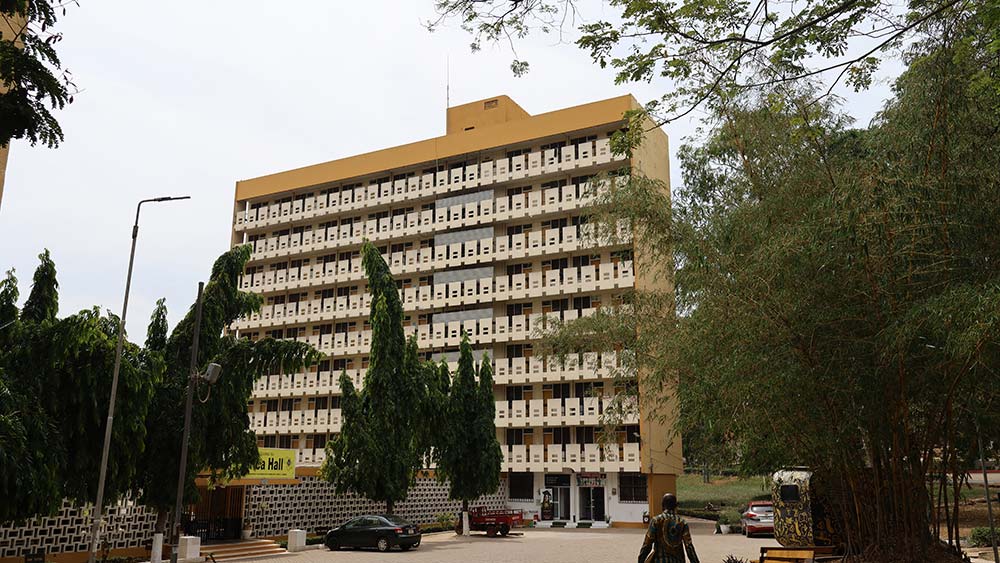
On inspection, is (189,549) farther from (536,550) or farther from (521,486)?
(521,486)

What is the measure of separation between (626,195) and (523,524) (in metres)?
28.3

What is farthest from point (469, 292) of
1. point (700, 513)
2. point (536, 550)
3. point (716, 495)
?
point (536, 550)

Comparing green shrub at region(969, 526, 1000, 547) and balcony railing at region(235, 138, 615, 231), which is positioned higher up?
balcony railing at region(235, 138, 615, 231)

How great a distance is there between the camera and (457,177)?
49938 mm

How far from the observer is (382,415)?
3034 cm

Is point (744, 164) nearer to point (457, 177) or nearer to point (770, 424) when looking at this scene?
point (770, 424)

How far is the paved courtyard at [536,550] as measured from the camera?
2325cm

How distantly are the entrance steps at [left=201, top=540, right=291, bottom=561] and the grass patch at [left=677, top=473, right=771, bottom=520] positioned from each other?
85.3ft

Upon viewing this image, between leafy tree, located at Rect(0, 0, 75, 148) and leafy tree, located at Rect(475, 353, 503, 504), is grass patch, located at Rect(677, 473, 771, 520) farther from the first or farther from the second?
leafy tree, located at Rect(0, 0, 75, 148)

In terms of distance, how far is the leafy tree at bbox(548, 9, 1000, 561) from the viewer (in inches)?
429

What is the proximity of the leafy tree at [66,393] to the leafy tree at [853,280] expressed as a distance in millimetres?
11226

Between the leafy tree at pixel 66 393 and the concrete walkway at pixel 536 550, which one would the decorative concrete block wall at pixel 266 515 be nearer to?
the concrete walkway at pixel 536 550

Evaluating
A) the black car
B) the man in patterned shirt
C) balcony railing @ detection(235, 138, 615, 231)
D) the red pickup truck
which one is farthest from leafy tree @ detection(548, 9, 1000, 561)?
balcony railing @ detection(235, 138, 615, 231)

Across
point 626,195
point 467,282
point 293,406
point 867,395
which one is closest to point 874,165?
point 867,395
